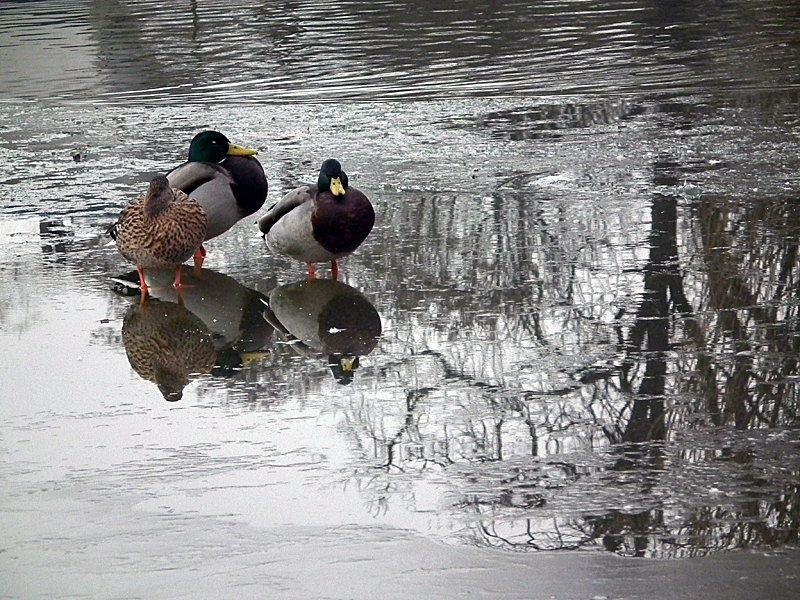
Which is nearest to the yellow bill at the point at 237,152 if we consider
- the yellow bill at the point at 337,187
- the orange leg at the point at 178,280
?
the orange leg at the point at 178,280

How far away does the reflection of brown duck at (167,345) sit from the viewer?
237 inches

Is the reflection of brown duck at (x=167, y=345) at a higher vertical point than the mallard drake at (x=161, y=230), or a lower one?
lower

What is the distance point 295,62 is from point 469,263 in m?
10.3

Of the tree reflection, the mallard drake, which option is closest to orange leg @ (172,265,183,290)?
the mallard drake

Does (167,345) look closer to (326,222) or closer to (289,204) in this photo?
(326,222)

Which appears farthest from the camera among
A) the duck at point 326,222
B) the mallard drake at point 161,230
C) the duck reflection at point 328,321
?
the mallard drake at point 161,230

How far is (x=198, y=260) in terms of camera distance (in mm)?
7922

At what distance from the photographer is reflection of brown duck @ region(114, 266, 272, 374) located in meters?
6.32

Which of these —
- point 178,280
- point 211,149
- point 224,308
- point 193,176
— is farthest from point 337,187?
point 211,149

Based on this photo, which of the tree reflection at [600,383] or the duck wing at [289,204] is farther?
the duck wing at [289,204]

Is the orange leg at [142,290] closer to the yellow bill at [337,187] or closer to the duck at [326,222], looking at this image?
the duck at [326,222]

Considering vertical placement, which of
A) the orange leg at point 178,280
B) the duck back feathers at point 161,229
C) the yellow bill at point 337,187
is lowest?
the orange leg at point 178,280

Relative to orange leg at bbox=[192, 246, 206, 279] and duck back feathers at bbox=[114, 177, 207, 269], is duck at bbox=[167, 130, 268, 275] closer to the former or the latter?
orange leg at bbox=[192, 246, 206, 279]

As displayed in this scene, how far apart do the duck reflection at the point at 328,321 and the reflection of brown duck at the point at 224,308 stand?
0.11 m
